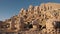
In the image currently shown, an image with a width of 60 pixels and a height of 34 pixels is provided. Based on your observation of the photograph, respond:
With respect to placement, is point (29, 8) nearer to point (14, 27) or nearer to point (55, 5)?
point (55, 5)

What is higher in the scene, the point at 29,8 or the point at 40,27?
the point at 29,8

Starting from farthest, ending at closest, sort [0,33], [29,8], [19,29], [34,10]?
[29,8] < [34,10] < [19,29] < [0,33]

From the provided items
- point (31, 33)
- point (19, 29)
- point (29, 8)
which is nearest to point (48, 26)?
point (31, 33)

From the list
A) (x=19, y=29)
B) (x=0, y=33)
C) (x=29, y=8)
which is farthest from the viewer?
(x=29, y=8)

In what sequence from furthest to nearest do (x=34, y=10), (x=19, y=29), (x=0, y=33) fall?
(x=34, y=10) → (x=19, y=29) → (x=0, y=33)

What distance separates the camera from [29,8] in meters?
55.4

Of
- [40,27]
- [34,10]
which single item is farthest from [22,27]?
[34,10]

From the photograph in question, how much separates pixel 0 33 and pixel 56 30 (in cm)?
856

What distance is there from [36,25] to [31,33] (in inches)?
210

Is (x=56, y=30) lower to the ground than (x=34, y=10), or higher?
lower

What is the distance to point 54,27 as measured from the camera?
2917 centimetres

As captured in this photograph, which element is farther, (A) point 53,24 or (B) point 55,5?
(B) point 55,5

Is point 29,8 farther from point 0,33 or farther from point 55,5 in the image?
point 0,33

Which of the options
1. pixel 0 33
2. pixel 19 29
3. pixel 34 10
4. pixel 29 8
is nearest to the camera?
pixel 0 33
